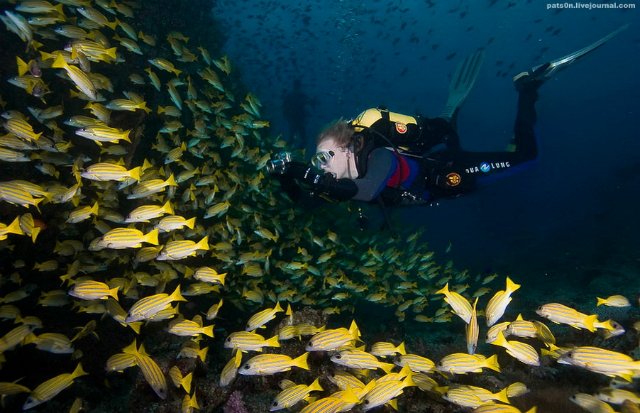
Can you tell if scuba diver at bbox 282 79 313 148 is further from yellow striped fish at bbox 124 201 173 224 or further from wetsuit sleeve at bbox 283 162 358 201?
yellow striped fish at bbox 124 201 173 224

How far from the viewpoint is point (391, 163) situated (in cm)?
598

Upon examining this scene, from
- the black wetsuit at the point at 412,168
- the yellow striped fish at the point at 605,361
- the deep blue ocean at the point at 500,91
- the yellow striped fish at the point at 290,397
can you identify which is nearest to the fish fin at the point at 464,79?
the black wetsuit at the point at 412,168

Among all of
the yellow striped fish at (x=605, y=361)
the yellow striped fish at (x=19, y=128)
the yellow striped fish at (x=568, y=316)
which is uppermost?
the yellow striped fish at (x=19, y=128)

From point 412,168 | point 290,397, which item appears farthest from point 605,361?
point 412,168

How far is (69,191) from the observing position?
5.06m

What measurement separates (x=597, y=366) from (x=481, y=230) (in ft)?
146

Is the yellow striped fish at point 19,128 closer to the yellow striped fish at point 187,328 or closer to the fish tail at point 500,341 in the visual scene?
the yellow striped fish at point 187,328

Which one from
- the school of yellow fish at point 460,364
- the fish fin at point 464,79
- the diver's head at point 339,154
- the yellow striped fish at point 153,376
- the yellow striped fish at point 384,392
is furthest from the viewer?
the fish fin at point 464,79

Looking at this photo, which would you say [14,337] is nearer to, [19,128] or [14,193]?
[14,193]

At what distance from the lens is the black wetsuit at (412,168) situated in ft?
17.8

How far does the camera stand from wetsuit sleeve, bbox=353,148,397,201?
5.73 meters

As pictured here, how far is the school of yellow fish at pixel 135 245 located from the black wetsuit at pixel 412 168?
78.4 inches

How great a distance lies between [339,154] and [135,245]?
3.40m

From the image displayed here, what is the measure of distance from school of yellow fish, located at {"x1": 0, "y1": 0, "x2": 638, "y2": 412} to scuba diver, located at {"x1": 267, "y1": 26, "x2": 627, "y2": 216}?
1896 mm
